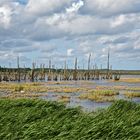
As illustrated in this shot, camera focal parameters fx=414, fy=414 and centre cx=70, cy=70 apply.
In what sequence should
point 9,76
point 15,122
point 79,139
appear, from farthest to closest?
point 9,76 < point 15,122 < point 79,139

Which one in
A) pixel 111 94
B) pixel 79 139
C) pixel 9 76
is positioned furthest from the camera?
pixel 9 76

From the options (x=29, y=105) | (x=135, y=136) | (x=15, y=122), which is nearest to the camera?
(x=135, y=136)

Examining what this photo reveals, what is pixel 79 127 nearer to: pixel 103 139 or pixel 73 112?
pixel 103 139

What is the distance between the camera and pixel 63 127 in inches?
441

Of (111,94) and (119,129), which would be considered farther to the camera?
(111,94)

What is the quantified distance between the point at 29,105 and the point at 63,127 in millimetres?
6754

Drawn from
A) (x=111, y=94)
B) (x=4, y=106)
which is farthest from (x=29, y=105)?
(x=111, y=94)

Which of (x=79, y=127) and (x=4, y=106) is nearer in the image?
(x=79, y=127)

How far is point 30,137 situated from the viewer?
10211mm

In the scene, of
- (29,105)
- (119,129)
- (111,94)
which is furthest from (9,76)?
(119,129)

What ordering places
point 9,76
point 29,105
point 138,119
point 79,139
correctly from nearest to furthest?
point 79,139
point 138,119
point 29,105
point 9,76

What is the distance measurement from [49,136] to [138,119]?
14.0ft

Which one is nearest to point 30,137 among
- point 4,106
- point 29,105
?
point 4,106

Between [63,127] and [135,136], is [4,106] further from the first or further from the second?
[135,136]
